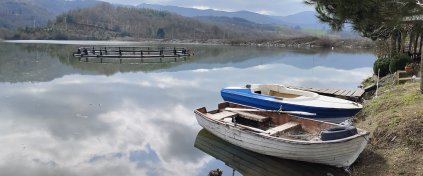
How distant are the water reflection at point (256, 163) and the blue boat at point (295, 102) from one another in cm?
274

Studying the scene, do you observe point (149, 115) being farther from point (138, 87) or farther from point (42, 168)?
point (138, 87)

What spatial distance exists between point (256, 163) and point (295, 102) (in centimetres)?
404

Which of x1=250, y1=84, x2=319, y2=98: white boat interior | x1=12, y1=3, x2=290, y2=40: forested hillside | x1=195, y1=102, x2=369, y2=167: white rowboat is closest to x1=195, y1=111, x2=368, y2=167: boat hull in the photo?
x1=195, y1=102, x2=369, y2=167: white rowboat

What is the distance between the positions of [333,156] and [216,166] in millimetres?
3033

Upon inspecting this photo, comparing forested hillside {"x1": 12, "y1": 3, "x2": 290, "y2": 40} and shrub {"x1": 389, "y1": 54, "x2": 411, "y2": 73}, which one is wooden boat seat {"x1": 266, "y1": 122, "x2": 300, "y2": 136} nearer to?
shrub {"x1": 389, "y1": 54, "x2": 411, "y2": 73}

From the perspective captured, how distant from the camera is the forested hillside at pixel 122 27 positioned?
138837 millimetres

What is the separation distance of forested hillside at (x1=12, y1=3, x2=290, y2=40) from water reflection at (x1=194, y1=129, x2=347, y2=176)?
421 feet

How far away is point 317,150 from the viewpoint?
9.38 meters

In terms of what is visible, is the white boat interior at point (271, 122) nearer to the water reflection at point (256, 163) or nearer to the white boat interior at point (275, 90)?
the water reflection at point (256, 163)

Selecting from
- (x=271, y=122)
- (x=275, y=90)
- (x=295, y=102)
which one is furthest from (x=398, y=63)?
(x=271, y=122)

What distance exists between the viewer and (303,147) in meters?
9.54

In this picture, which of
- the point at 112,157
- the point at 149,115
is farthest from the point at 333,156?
the point at 149,115

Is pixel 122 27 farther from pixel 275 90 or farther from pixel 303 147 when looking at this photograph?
pixel 303 147

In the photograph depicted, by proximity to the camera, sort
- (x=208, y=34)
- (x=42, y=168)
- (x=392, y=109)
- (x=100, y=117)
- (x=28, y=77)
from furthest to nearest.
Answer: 1. (x=208, y=34)
2. (x=28, y=77)
3. (x=100, y=117)
4. (x=392, y=109)
5. (x=42, y=168)
